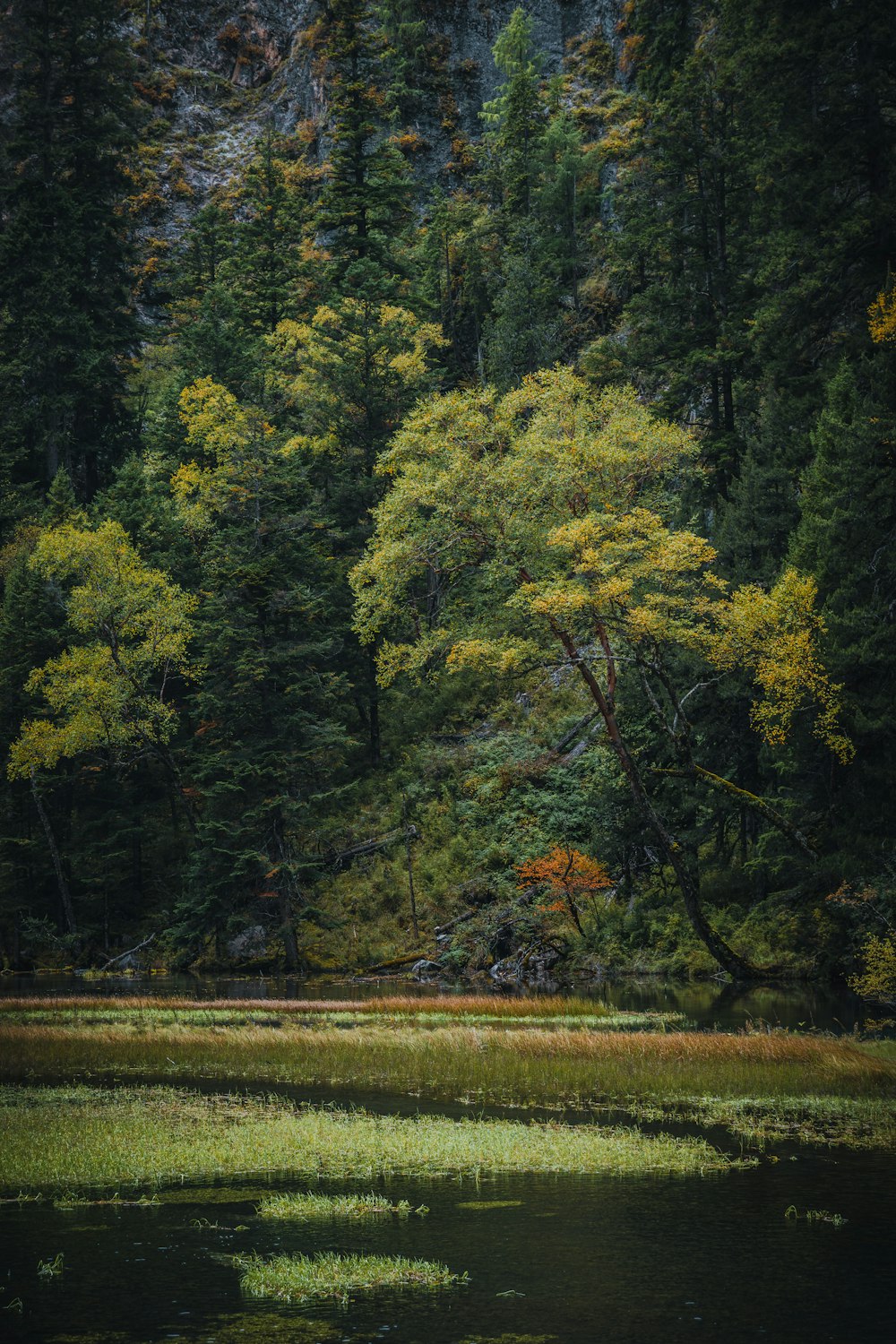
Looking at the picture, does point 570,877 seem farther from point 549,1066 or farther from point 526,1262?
point 526,1262

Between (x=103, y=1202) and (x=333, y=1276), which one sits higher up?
(x=333, y=1276)

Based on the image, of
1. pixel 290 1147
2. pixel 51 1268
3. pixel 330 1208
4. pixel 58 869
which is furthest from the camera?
pixel 58 869

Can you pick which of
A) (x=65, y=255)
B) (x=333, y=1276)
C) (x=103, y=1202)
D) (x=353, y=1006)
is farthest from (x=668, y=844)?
(x=65, y=255)

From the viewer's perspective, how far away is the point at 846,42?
112 feet

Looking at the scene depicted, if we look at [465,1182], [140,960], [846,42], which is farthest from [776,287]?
[465,1182]

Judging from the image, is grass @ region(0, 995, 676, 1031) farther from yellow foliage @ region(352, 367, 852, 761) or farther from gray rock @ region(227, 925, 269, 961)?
gray rock @ region(227, 925, 269, 961)

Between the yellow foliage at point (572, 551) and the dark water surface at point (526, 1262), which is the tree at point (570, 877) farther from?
the dark water surface at point (526, 1262)

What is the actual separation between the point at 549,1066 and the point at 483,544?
19563 mm

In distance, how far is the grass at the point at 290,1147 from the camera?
11.3 m

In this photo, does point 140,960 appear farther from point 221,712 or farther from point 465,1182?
point 465,1182

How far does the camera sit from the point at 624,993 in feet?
101

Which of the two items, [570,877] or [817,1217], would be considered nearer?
[817,1217]

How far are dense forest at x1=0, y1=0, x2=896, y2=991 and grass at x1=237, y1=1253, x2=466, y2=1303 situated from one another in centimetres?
1769

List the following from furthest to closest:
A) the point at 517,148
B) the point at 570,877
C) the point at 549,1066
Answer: the point at 517,148 < the point at 570,877 < the point at 549,1066
